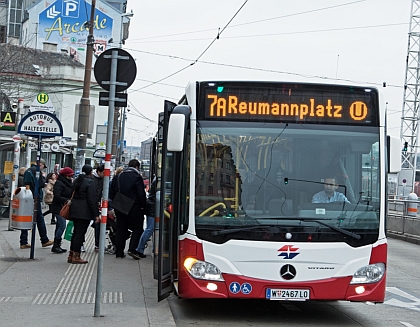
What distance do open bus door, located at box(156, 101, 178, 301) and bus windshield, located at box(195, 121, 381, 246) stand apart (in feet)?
1.50

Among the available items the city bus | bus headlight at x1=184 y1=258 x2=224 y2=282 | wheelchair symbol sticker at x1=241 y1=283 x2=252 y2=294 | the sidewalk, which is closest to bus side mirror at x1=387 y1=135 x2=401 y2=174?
the city bus

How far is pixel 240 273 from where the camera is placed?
9.03 metres

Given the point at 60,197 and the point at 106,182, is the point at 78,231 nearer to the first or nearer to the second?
the point at 60,197

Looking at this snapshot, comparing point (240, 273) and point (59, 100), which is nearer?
point (240, 273)

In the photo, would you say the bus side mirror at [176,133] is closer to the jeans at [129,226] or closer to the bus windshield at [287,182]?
the bus windshield at [287,182]

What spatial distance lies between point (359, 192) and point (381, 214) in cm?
35

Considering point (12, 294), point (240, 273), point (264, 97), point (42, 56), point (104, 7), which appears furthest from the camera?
point (104, 7)

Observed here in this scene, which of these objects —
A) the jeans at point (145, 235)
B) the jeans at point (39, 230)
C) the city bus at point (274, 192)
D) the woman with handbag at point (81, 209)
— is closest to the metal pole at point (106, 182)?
the city bus at point (274, 192)

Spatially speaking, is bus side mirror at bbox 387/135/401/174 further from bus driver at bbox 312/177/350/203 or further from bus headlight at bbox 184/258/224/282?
bus headlight at bbox 184/258/224/282

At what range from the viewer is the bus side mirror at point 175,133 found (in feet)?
28.8

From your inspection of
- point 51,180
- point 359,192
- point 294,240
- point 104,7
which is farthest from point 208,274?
point 104,7

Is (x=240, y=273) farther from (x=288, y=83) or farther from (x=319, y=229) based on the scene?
(x=288, y=83)

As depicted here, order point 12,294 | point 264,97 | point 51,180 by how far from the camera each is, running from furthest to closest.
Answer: point 51,180
point 12,294
point 264,97

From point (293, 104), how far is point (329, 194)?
115 centimetres
